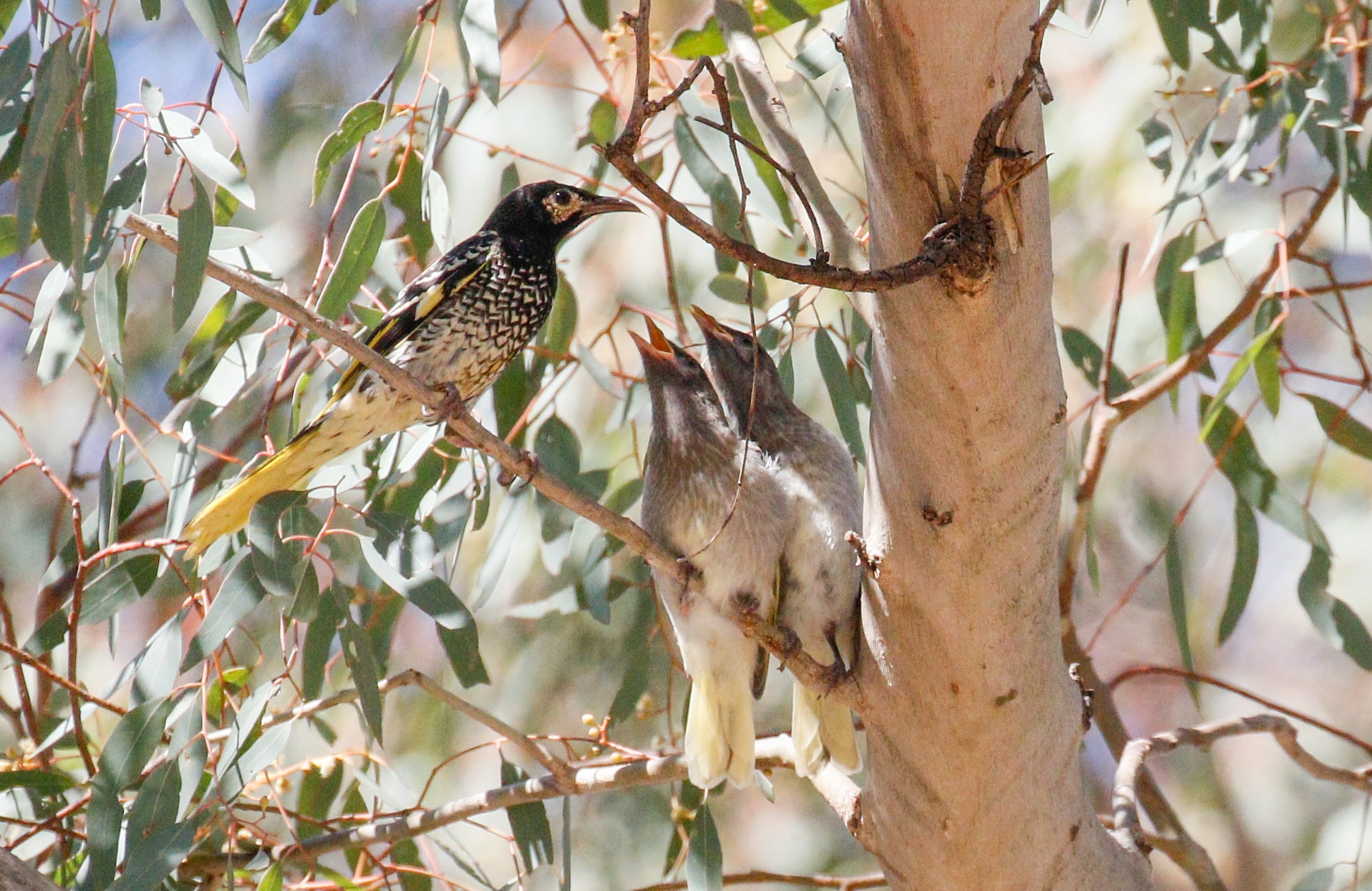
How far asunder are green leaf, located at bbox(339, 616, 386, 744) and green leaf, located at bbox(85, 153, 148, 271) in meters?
0.69

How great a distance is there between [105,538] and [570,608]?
37.4 inches

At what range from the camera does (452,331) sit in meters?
2.93

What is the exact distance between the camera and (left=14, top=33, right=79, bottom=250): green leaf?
5.78 feet

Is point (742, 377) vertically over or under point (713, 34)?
under

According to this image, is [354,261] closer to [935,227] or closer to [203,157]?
[203,157]

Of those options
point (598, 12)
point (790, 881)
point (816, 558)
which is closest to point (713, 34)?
point (598, 12)

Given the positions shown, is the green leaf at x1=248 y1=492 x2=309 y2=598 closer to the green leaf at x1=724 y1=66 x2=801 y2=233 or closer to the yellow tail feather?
the yellow tail feather

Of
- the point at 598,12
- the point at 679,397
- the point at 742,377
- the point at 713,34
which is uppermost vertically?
the point at 598,12

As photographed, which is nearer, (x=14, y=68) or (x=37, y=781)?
(x=14, y=68)

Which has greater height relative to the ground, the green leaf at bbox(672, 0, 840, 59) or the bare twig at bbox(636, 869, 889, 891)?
the green leaf at bbox(672, 0, 840, 59)

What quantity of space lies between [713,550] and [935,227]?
95 cm

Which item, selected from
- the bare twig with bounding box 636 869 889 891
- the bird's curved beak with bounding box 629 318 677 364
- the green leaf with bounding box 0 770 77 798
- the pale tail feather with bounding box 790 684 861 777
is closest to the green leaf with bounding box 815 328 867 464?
the bird's curved beak with bounding box 629 318 677 364

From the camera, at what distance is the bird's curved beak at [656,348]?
106 inches

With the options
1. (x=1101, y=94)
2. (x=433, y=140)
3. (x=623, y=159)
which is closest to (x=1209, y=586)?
(x=1101, y=94)
